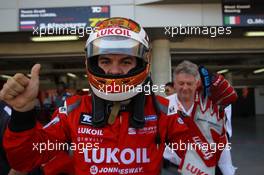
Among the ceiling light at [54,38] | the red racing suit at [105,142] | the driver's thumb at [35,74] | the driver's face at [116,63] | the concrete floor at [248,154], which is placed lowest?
the concrete floor at [248,154]

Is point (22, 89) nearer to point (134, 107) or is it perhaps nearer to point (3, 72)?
point (134, 107)

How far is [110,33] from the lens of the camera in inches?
79.0

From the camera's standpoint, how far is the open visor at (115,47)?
194 centimetres

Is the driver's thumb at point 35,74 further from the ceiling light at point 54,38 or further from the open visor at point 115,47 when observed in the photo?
the ceiling light at point 54,38

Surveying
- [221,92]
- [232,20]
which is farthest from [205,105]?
[232,20]

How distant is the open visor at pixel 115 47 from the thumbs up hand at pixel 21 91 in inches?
17.0

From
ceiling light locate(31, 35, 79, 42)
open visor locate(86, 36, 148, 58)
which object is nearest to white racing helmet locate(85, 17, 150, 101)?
open visor locate(86, 36, 148, 58)

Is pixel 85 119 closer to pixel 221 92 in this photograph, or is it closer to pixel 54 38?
pixel 221 92

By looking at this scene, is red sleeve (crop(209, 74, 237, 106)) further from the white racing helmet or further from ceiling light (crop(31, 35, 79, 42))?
ceiling light (crop(31, 35, 79, 42))

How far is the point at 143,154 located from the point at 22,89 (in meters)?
0.68

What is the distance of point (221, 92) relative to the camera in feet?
8.29

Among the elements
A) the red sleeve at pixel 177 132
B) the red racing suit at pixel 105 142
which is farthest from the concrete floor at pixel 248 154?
the red racing suit at pixel 105 142

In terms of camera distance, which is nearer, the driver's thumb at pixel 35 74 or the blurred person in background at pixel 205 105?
the driver's thumb at pixel 35 74

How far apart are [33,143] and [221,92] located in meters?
1.30
